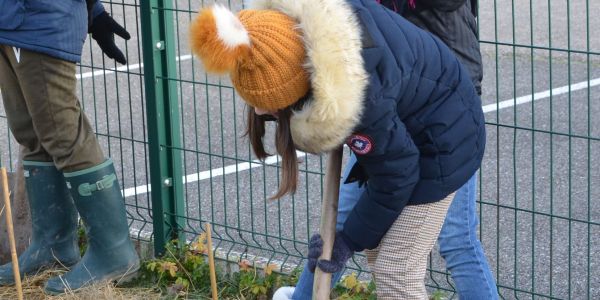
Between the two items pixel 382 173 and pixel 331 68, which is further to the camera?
pixel 382 173

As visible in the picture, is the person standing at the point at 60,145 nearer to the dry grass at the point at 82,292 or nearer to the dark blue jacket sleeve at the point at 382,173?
the dry grass at the point at 82,292

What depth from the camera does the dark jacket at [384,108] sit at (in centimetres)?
280

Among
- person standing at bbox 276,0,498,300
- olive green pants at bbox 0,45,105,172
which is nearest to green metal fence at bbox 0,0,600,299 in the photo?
person standing at bbox 276,0,498,300

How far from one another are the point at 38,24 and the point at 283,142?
1309 millimetres

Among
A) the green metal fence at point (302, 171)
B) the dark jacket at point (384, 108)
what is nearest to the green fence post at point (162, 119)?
the green metal fence at point (302, 171)

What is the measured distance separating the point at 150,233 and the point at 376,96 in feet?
7.55

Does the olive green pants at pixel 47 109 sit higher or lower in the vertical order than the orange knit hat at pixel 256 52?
lower

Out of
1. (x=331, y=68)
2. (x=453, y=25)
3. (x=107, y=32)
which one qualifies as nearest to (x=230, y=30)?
(x=331, y=68)

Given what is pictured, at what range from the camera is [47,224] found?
4387 millimetres

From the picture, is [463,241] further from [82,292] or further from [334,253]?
[82,292]

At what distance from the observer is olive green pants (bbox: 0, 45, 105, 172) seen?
3969 millimetres

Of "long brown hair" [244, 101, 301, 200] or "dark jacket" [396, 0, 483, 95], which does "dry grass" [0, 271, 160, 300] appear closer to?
"long brown hair" [244, 101, 301, 200]

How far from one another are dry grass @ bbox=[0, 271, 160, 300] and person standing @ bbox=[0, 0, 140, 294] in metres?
0.03

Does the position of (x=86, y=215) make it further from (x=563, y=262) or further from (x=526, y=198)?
(x=526, y=198)
